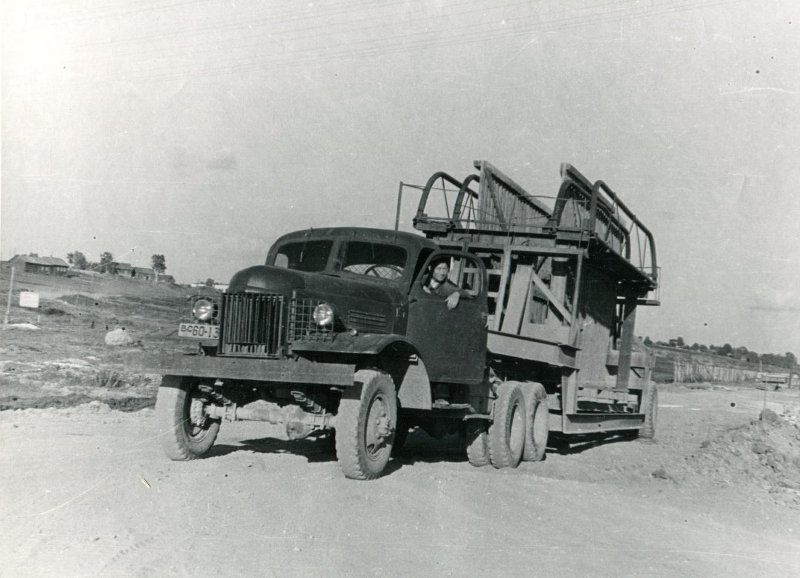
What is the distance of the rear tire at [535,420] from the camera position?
421 inches

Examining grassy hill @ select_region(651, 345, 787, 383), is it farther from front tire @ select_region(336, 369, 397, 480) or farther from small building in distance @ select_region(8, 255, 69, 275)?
front tire @ select_region(336, 369, 397, 480)

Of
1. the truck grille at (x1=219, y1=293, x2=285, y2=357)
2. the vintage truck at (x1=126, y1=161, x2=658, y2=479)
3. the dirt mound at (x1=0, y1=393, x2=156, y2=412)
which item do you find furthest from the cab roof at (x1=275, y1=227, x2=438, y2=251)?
the dirt mound at (x1=0, y1=393, x2=156, y2=412)

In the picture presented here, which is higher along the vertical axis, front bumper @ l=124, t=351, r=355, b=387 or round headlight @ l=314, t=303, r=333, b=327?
round headlight @ l=314, t=303, r=333, b=327

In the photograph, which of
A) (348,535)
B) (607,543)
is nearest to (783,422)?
(607,543)

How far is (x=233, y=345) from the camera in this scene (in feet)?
24.5

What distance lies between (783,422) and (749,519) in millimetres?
10769

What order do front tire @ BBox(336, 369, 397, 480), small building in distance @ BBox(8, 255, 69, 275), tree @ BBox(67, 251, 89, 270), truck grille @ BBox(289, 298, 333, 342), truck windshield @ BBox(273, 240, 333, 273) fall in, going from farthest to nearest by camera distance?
tree @ BBox(67, 251, 89, 270) < small building in distance @ BBox(8, 255, 69, 275) < truck windshield @ BBox(273, 240, 333, 273) < truck grille @ BBox(289, 298, 333, 342) < front tire @ BBox(336, 369, 397, 480)

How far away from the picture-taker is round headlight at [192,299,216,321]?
7.67 metres

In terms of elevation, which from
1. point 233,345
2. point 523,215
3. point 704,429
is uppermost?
point 523,215

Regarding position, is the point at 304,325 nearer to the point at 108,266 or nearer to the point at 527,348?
the point at 527,348

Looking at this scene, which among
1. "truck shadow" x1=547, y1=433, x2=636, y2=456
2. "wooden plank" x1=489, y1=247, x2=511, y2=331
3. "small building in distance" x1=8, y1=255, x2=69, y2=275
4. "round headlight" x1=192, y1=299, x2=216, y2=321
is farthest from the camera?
"small building in distance" x1=8, y1=255, x2=69, y2=275

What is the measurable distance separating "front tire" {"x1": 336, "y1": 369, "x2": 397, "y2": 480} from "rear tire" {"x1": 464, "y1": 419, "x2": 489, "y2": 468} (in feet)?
7.58

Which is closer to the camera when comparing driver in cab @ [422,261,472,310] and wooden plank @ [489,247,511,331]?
driver in cab @ [422,261,472,310]

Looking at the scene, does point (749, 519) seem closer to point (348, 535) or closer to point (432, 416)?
point (432, 416)
